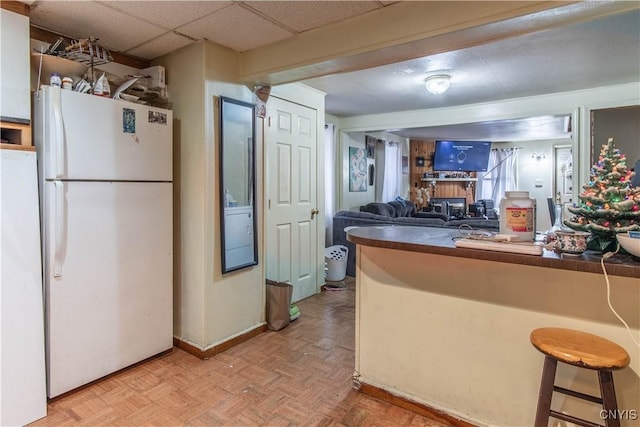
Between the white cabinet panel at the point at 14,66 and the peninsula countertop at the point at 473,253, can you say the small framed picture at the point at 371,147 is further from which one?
the white cabinet panel at the point at 14,66

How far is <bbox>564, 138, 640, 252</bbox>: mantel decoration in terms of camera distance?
1439 mm

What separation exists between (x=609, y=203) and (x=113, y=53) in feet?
10.1

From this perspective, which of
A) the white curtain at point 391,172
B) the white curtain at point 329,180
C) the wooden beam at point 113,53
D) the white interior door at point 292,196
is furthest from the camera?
the white curtain at point 391,172

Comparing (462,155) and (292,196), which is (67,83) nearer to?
(292,196)

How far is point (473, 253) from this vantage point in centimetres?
161

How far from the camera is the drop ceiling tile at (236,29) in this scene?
210 centimetres

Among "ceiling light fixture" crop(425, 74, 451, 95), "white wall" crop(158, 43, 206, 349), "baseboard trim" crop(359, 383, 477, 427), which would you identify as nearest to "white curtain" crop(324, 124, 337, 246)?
"ceiling light fixture" crop(425, 74, 451, 95)

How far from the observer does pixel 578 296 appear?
1547 mm

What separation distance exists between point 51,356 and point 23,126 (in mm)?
1263

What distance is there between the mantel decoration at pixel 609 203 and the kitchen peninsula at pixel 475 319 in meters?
0.10

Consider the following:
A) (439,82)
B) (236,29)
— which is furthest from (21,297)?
(439,82)

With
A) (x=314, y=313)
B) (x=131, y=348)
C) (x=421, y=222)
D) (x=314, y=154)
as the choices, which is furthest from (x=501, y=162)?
(x=131, y=348)

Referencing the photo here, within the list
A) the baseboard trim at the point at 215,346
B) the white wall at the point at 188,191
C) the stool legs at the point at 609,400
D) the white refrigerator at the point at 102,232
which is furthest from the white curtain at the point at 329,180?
the stool legs at the point at 609,400

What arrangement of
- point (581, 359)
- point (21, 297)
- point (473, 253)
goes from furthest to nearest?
point (21, 297) → point (473, 253) → point (581, 359)
